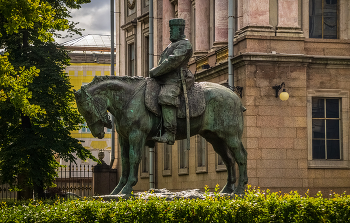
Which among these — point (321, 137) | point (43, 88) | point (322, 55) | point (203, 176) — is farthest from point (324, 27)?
point (43, 88)

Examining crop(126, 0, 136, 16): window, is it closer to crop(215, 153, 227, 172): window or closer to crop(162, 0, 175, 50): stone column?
crop(162, 0, 175, 50): stone column

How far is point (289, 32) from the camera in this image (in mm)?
27047

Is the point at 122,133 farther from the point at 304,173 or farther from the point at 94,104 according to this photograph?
the point at 304,173

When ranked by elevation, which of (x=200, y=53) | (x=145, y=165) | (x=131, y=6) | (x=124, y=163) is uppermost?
(x=131, y=6)

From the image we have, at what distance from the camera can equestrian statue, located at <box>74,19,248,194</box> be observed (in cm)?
1334

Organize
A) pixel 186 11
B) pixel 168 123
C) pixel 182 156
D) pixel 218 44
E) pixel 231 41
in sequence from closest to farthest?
pixel 168 123 < pixel 231 41 < pixel 218 44 < pixel 182 156 < pixel 186 11

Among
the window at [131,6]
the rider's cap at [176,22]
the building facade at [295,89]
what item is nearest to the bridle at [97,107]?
the rider's cap at [176,22]

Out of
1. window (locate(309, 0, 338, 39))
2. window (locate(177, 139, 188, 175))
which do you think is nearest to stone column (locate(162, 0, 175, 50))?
window (locate(177, 139, 188, 175))

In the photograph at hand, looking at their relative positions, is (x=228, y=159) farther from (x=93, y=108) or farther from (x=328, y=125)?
(x=328, y=125)

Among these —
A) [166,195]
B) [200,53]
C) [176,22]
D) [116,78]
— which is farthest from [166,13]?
[166,195]

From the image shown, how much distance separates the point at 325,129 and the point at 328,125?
0.19m

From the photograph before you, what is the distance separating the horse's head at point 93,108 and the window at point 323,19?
1623 cm

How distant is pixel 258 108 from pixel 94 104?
14096 mm

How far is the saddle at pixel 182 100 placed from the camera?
44.7 ft
